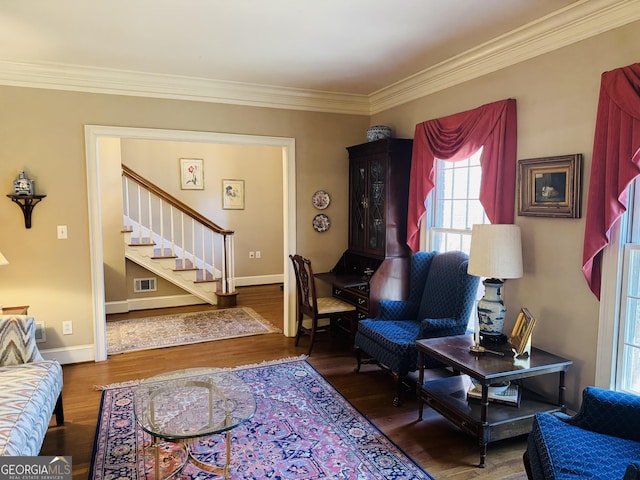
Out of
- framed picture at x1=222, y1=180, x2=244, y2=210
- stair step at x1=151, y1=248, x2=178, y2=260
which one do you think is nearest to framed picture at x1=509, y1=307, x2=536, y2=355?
stair step at x1=151, y1=248, x2=178, y2=260

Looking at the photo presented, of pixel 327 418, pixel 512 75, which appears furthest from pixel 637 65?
pixel 327 418

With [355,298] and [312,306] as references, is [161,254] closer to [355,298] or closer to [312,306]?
[312,306]

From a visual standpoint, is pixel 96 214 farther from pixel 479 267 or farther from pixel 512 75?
pixel 512 75

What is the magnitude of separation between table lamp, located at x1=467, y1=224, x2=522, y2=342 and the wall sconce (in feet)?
11.9

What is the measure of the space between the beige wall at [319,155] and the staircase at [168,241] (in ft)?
6.84

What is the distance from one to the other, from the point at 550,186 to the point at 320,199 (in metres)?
2.52

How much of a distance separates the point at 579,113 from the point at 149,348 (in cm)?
425

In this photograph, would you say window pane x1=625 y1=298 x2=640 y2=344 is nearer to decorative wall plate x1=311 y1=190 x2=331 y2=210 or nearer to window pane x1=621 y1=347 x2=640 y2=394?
window pane x1=621 y1=347 x2=640 y2=394

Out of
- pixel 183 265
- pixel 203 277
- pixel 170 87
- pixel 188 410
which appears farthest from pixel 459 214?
pixel 183 265

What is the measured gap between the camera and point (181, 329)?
201 inches

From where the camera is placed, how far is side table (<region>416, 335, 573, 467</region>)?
2.43 m

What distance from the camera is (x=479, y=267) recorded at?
2.82m

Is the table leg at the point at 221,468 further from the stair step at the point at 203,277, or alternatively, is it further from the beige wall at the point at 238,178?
the beige wall at the point at 238,178

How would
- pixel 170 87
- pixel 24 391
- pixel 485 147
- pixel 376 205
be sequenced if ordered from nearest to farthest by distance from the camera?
pixel 24 391, pixel 485 147, pixel 170 87, pixel 376 205
